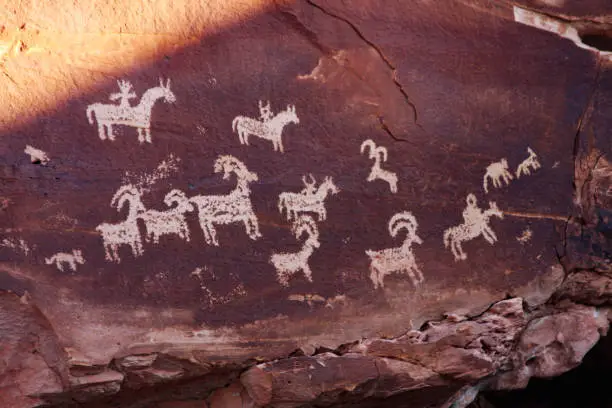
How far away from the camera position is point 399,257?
94.0 inches

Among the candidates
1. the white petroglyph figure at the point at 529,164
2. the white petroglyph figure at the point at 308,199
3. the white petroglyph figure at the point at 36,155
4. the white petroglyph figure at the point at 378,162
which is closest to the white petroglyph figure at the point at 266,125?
the white petroglyph figure at the point at 308,199

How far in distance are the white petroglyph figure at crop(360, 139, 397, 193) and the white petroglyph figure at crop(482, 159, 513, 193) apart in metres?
0.34

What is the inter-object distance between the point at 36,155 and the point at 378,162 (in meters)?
1.08

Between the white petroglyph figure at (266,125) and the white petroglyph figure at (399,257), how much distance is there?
46 cm

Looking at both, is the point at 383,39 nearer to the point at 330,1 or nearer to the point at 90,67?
the point at 330,1

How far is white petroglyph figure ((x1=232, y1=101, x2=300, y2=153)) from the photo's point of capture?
2.28 metres

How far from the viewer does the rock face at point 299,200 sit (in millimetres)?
2160

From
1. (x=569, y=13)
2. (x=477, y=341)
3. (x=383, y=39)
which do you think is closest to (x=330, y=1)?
(x=383, y=39)

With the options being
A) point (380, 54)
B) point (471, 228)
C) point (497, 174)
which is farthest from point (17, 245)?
point (497, 174)

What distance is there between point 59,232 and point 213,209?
0.47 m

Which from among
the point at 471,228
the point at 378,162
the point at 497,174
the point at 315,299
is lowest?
the point at 315,299

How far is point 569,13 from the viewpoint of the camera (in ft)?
8.57

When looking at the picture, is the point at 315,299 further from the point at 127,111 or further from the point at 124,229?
the point at 127,111

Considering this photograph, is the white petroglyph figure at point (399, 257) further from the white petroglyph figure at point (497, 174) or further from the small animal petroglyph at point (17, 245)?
the small animal petroglyph at point (17, 245)
